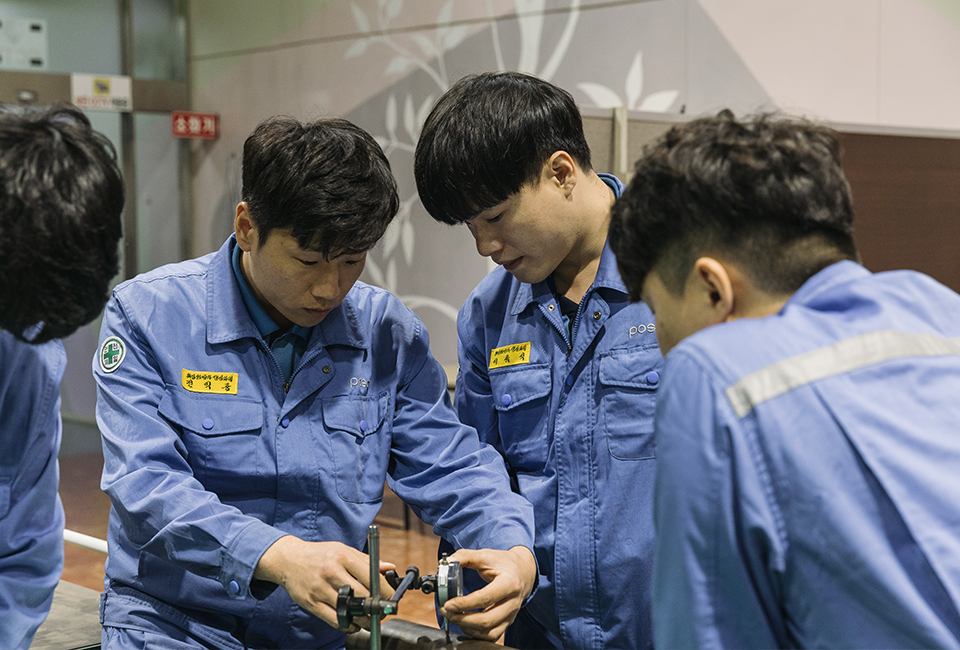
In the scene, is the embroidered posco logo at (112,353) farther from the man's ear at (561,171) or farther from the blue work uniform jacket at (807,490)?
the blue work uniform jacket at (807,490)

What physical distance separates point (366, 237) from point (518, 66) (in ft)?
14.0

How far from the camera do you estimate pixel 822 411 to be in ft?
2.56

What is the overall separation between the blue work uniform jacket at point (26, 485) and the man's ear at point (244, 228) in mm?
325

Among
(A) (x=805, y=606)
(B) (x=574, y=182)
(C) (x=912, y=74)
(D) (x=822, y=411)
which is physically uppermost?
(C) (x=912, y=74)

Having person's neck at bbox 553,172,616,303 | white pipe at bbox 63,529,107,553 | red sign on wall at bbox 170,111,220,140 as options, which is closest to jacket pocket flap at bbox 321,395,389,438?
person's neck at bbox 553,172,616,303

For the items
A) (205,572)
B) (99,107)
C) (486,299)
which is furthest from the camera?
(99,107)

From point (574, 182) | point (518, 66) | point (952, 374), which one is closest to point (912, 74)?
point (518, 66)

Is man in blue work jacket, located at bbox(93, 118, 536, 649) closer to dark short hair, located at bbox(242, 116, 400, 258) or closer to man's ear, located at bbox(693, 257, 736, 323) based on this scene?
dark short hair, located at bbox(242, 116, 400, 258)

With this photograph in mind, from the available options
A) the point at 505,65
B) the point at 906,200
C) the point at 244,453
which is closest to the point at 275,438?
the point at 244,453

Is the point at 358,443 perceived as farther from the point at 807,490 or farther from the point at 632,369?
the point at 807,490

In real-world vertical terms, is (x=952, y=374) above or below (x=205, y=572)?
above

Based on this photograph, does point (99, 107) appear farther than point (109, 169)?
Yes

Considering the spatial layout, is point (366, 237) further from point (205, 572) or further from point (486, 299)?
point (205, 572)

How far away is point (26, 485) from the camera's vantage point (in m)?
1.39
